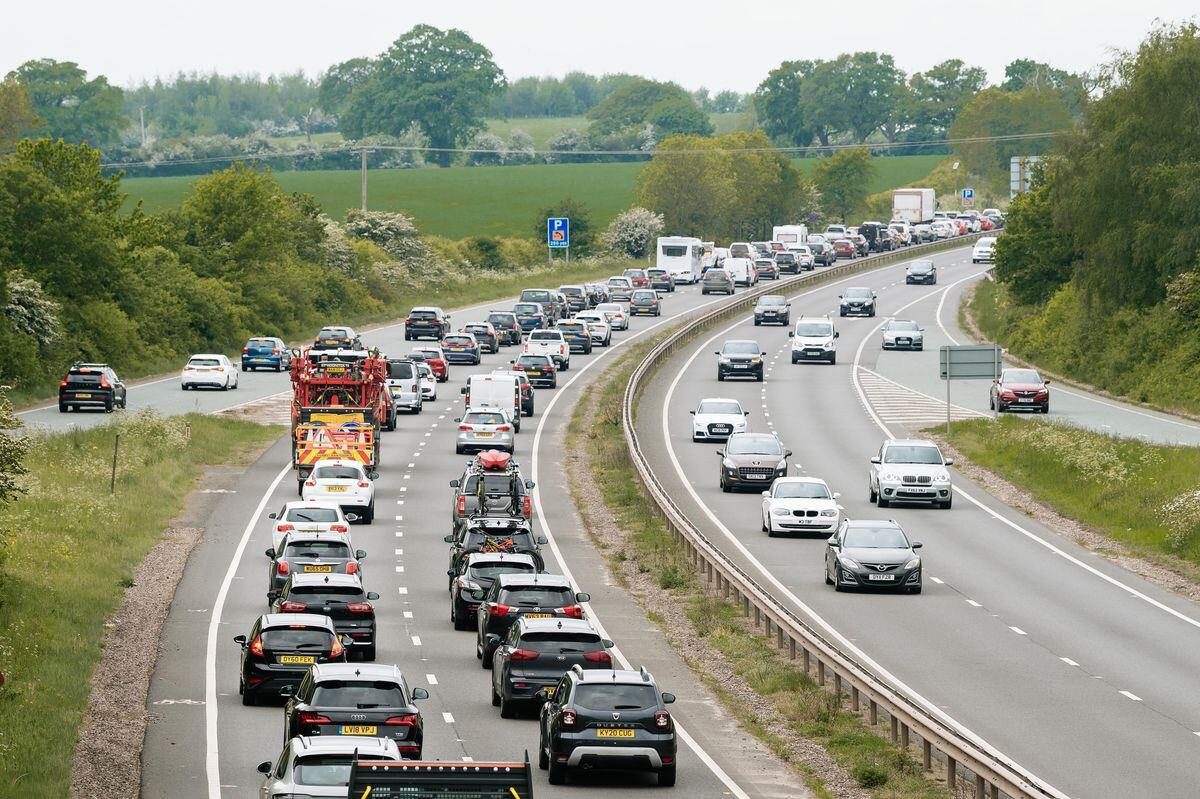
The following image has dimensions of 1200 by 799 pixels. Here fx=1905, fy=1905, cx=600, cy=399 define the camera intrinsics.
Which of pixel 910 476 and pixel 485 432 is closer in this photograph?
pixel 910 476

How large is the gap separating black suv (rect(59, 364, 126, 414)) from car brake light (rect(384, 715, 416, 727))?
1893 inches

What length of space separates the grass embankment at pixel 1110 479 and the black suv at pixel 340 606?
19.1m

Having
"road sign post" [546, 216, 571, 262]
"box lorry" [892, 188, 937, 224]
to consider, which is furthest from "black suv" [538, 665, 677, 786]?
"box lorry" [892, 188, 937, 224]

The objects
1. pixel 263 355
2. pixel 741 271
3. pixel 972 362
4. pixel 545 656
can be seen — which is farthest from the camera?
pixel 741 271

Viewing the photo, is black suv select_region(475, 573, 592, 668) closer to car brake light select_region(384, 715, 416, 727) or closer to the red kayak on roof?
car brake light select_region(384, 715, 416, 727)

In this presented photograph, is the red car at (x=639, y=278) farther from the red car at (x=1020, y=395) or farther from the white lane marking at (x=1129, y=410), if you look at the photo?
the red car at (x=1020, y=395)

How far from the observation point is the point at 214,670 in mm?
29781

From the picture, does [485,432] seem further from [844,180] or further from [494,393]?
[844,180]

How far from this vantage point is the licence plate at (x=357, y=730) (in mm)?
20844

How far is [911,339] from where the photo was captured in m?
89.8

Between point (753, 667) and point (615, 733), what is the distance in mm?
8661

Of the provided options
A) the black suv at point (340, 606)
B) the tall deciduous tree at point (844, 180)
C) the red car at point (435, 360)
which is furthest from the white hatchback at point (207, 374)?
the tall deciduous tree at point (844, 180)

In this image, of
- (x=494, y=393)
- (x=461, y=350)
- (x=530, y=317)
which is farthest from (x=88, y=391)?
(x=530, y=317)

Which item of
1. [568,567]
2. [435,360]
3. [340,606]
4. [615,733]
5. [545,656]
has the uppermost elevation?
[615,733]
